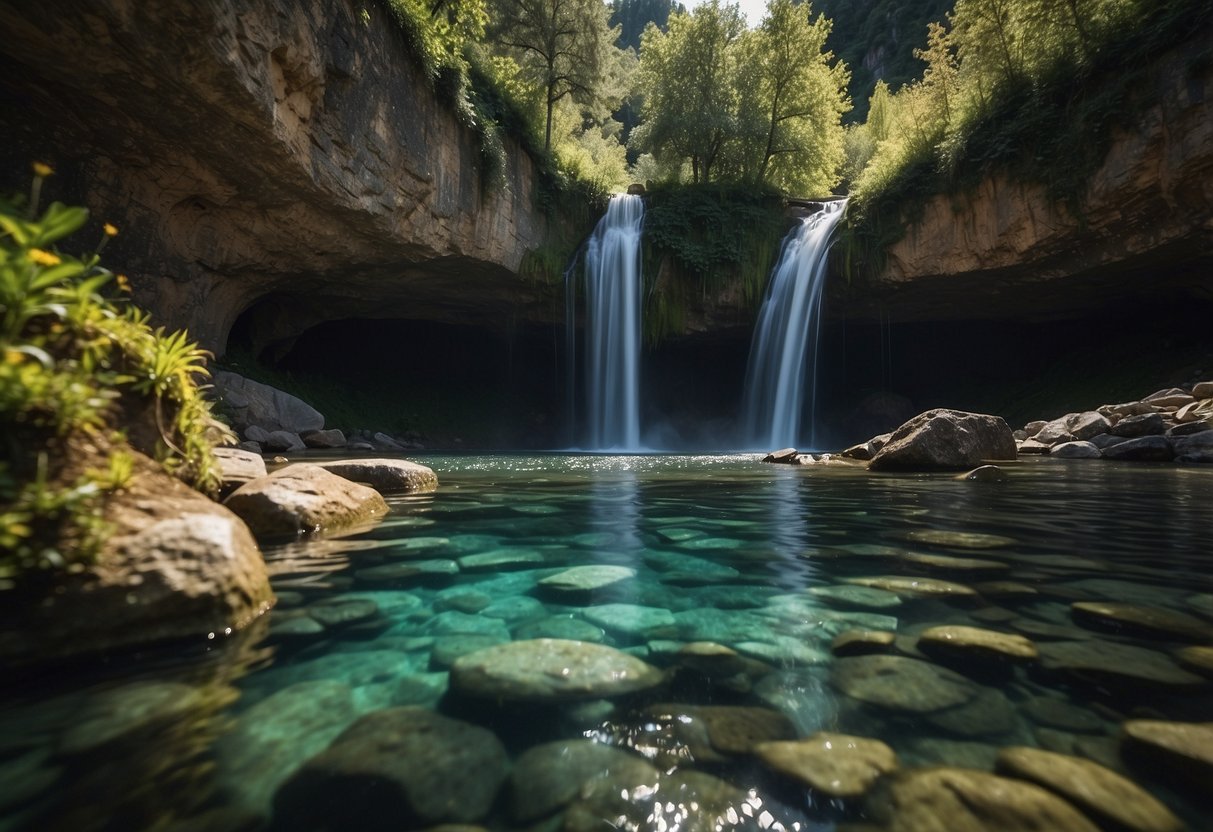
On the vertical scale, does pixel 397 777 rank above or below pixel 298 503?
below

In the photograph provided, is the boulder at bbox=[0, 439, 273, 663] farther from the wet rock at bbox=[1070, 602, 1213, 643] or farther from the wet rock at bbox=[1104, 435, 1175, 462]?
the wet rock at bbox=[1104, 435, 1175, 462]

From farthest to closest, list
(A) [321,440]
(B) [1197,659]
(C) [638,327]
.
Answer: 1. (C) [638,327]
2. (A) [321,440]
3. (B) [1197,659]

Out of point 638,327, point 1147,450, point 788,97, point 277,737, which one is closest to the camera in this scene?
point 277,737

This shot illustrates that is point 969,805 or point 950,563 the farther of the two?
point 950,563

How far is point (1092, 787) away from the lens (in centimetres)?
105

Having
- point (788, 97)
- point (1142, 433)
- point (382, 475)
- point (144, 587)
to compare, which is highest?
point (788, 97)

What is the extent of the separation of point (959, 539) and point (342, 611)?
322 cm

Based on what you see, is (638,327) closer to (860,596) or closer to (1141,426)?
(1141,426)

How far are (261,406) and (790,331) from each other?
563 inches

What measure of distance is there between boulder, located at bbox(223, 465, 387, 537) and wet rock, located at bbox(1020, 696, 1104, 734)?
11.3 ft

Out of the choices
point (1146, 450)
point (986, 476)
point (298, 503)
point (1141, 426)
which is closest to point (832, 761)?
point (298, 503)

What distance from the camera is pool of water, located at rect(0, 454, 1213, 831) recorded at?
1.04 metres

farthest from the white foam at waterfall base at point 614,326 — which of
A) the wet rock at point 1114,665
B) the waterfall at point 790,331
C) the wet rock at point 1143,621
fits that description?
the wet rock at point 1114,665

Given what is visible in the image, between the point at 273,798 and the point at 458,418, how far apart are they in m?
20.5
